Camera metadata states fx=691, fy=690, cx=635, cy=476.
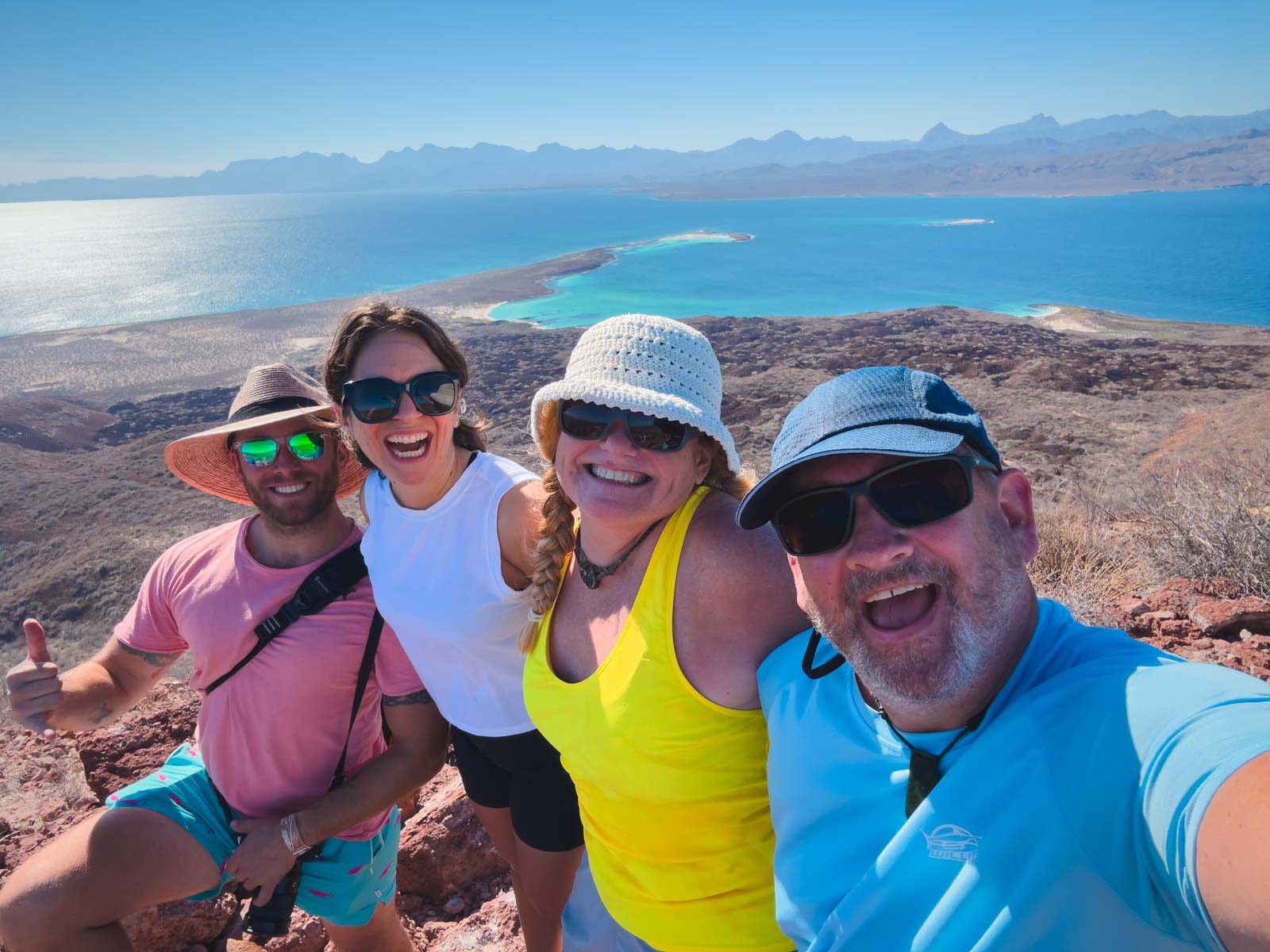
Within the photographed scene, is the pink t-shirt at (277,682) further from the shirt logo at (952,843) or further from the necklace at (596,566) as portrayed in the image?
the shirt logo at (952,843)

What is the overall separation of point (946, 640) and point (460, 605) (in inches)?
55.1

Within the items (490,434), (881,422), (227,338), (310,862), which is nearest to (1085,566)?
(881,422)

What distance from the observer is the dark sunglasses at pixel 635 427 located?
177 cm

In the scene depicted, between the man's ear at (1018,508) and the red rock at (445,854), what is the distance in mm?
2949

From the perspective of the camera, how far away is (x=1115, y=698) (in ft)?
3.27

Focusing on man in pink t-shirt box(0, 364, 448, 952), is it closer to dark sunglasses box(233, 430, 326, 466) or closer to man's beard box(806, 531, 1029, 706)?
dark sunglasses box(233, 430, 326, 466)

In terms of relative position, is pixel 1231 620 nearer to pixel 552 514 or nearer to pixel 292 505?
pixel 552 514

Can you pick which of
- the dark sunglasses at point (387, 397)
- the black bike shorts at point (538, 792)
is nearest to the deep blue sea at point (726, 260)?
Result: the dark sunglasses at point (387, 397)

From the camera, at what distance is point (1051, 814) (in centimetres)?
98

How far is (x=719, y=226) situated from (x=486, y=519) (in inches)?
3812

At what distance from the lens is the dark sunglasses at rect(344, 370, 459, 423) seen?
7.65 ft

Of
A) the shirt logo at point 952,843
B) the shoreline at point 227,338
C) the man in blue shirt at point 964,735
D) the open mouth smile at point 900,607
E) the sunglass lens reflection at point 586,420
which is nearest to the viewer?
the man in blue shirt at point 964,735

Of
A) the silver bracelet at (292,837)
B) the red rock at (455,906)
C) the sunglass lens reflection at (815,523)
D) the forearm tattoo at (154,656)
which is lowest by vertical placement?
the red rock at (455,906)

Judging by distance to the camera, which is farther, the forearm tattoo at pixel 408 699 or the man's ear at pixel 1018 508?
the forearm tattoo at pixel 408 699
